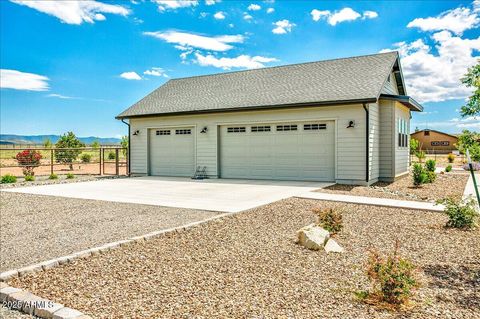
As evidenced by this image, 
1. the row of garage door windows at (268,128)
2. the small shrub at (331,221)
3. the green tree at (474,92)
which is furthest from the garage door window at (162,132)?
the green tree at (474,92)

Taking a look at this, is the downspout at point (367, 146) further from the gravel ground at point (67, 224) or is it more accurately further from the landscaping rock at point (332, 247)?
the landscaping rock at point (332, 247)

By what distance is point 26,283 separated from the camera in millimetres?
3662

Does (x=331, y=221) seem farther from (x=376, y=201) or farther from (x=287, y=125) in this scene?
(x=287, y=125)

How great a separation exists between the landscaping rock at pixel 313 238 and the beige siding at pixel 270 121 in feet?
25.6

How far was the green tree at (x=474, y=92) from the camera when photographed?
4.08 meters

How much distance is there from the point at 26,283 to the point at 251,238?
118 inches

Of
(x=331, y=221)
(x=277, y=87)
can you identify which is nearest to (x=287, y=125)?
(x=277, y=87)

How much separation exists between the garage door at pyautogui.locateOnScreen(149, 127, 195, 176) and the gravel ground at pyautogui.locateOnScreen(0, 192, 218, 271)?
22.0ft

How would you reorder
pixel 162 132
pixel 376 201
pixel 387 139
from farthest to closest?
pixel 162 132
pixel 387 139
pixel 376 201

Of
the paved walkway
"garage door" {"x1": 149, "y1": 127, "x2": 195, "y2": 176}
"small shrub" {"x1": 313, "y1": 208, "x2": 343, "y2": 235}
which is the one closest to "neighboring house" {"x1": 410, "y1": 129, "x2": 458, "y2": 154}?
"garage door" {"x1": 149, "y1": 127, "x2": 195, "y2": 176}

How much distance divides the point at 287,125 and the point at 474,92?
9517 millimetres

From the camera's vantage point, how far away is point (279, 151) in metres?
13.7

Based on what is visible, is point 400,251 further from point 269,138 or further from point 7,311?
point 269,138

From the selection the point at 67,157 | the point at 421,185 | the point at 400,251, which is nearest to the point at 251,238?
the point at 400,251
